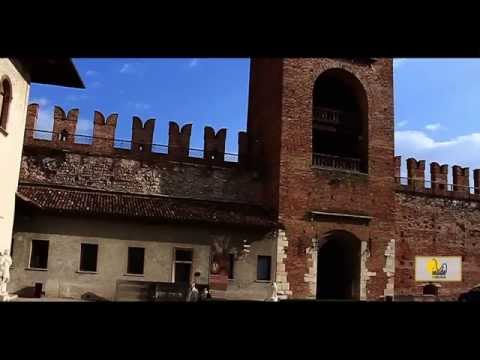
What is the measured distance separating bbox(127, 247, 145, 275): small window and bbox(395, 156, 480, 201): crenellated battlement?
11.4 m

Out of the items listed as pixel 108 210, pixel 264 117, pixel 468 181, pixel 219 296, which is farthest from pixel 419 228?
pixel 108 210

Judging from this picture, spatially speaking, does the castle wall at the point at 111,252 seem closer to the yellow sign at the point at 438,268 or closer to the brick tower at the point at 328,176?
the brick tower at the point at 328,176

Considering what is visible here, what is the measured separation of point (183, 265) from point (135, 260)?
166 centimetres

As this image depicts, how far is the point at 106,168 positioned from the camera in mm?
18828

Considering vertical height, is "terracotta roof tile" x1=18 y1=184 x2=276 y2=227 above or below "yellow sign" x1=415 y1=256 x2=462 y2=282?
above

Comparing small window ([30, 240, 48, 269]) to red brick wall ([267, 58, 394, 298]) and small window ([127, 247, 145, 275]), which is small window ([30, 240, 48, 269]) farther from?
red brick wall ([267, 58, 394, 298])

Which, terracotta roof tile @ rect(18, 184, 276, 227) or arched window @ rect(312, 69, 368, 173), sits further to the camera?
arched window @ rect(312, 69, 368, 173)

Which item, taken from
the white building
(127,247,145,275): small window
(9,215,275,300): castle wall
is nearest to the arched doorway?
(9,215,275,300): castle wall

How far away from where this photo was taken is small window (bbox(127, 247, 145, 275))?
17.5 meters

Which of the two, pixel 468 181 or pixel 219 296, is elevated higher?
pixel 468 181
